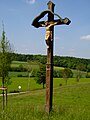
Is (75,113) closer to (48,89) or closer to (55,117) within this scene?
(55,117)

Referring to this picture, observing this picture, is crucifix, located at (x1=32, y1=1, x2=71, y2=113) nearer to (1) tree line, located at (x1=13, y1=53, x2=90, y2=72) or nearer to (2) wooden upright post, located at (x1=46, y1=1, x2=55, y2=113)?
(2) wooden upright post, located at (x1=46, y1=1, x2=55, y2=113)

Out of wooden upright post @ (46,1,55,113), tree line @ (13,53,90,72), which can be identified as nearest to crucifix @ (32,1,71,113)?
wooden upright post @ (46,1,55,113)

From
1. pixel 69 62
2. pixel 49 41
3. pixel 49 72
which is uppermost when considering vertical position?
pixel 49 41

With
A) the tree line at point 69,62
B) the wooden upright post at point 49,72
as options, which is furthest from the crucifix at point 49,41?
the tree line at point 69,62

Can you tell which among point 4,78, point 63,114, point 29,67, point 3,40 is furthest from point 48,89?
point 29,67

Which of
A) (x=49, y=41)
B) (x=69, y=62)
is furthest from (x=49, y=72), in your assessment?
(x=69, y=62)

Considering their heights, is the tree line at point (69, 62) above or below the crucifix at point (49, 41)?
below

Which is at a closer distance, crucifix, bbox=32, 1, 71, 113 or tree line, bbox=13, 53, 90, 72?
crucifix, bbox=32, 1, 71, 113

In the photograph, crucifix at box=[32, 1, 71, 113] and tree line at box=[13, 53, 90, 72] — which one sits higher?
crucifix at box=[32, 1, 71, 113]

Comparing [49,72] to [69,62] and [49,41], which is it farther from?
[69,62]

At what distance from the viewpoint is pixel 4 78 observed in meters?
39.8

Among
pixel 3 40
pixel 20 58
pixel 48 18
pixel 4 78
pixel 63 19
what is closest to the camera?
pixel 63 19

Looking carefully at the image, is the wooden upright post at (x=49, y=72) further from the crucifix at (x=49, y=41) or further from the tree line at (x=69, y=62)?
the tree line at (x=69, y=62)

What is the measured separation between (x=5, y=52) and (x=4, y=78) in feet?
12.2
